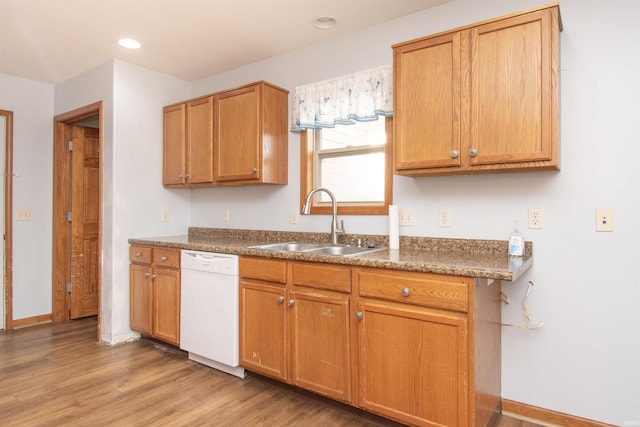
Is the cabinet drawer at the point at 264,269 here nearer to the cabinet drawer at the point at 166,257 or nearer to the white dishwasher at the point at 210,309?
the white dishwasher at the point at 210,309

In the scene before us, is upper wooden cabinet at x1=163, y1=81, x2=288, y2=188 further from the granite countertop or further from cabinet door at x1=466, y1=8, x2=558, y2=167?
cabinet door at x1=466, y1=8, x2=558, y2=167

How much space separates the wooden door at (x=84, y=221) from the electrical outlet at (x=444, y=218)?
351cm

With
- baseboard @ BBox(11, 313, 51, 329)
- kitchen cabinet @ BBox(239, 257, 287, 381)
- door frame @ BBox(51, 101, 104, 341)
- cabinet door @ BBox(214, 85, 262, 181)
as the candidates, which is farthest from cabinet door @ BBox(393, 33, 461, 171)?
baseboard @ BBox(11, 313, 51, 329)

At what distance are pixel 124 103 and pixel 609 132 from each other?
3.53m

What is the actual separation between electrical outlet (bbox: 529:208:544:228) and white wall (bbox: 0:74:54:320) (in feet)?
14.3

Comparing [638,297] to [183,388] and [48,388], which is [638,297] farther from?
[48,388]

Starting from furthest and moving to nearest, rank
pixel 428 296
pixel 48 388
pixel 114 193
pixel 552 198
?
pixel 114 193 → pixel 48 388 → pixel 552 198 → pixel 428 296

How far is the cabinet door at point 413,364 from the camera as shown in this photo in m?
1.72

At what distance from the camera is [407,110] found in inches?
86.7

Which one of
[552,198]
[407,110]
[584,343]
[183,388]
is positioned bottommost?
[183,388]

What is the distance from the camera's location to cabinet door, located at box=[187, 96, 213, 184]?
3.24m

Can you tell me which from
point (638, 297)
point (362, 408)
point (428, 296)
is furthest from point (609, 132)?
point (362, 408)

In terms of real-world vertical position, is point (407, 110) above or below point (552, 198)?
above

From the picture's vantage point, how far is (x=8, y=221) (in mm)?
3705
